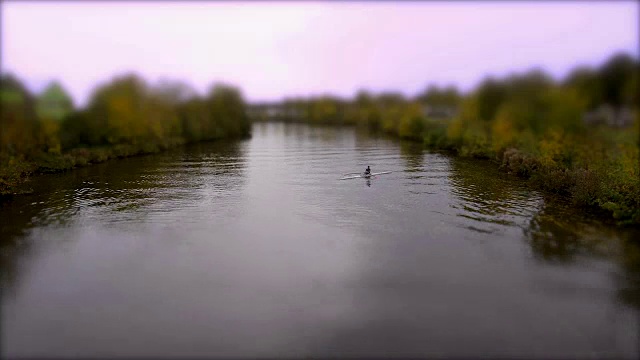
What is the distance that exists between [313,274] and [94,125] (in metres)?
37.2

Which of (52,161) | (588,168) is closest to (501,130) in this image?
(588,168)

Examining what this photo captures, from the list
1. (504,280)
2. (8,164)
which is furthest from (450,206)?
(8,164)

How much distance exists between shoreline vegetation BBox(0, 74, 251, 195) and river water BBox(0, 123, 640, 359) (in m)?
6.52

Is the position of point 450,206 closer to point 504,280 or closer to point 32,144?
point 504,280

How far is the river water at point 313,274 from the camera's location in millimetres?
12516

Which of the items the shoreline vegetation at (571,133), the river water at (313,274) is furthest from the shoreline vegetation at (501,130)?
the river water at (313,274)

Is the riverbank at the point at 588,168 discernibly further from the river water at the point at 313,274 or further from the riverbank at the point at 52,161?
the riverbank at the point at 52,161

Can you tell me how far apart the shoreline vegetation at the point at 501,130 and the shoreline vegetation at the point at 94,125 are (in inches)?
4.2

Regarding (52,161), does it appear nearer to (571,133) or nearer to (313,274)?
(313,274)

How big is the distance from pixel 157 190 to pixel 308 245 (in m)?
15.5

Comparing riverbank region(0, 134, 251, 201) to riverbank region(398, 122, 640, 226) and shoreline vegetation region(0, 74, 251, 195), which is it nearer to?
shoreline vegetation region(0, 74, 251, 195)

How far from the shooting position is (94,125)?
4456 cm

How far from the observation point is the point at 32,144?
36.2 m

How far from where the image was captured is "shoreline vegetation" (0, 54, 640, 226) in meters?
22.9
